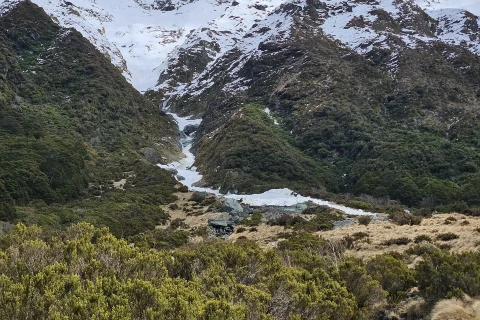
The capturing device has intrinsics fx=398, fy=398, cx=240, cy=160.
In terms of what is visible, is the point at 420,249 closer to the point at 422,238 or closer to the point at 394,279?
the point at 422,238

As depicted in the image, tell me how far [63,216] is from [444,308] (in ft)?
77.8

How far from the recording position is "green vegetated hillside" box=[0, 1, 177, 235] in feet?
98.9

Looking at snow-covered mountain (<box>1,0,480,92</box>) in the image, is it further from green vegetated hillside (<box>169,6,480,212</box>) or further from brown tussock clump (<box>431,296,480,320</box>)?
brown tussock clump (<box>431,296,480,320</box>)

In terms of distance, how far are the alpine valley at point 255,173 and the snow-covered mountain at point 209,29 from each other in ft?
3.47

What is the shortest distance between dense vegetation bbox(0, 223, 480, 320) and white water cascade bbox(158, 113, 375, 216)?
16.6 meters

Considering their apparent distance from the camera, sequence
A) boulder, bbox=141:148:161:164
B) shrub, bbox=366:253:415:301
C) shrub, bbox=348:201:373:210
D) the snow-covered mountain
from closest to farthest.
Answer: shrub, bbox=366:253:415:301 < shrub, bbox=348:201:373:210 < boulder, bbox=141:148:161:164 < the snow-covered mountain

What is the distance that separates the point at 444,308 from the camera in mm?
8227

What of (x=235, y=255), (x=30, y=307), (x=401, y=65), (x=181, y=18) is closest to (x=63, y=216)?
(x=235, y=255)

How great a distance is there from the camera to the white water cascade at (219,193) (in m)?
30.5

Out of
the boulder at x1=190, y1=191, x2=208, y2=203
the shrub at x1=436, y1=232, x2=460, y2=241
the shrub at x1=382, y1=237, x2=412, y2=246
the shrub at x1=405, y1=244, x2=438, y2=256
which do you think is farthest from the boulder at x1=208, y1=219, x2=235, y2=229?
the shrub at x1=405, y1=244, x2=438, y2=256

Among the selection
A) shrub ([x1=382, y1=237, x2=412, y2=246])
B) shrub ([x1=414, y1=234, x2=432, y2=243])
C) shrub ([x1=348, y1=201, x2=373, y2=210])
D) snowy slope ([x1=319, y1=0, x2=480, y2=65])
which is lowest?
shrub ([x1=348, y1=201, x2=373, y2=210])

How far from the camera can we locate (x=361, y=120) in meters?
57.9

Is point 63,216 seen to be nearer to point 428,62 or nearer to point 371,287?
point 371,287

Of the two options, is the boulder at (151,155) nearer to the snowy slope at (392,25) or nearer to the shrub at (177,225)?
the shrub at (177,225)
